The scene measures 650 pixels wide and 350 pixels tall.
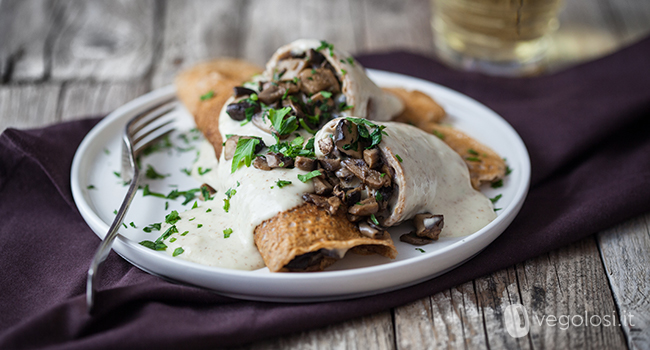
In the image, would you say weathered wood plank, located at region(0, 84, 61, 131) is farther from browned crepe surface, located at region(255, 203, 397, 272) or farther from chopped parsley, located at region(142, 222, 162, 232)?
browned crepe surface, located at region(255, 203, 397, 272)

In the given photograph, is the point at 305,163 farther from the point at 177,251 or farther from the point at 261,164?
the point at 177,251

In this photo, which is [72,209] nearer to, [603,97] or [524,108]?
[524,108]

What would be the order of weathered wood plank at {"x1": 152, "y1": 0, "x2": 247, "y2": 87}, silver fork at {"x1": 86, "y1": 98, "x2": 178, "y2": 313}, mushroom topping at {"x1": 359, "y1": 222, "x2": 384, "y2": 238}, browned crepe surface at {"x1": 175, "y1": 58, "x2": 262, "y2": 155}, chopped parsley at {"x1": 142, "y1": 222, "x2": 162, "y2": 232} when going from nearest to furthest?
mushroom topping at {"x1": 359, "y1": 222, "x2": 384, "y2": 238}
chopped parsley at {"x1": 142, "y1": 222, "x2": 162, "y2": 232}
silver fork at {"x1": 86, "y1": 98, "x2": 178, "y2": 313}
browned crepe surface at {"x1": 175, "y1": 58, "x2": 262, "y2": 155}
weathered wood plank at {"x1": 152, "y1": 0, "x2": 247, "y2": 87}

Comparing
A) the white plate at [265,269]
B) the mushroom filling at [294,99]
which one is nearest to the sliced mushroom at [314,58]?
the mushroom filling at [294,99]

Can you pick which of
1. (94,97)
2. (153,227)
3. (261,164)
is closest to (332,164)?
(261,164)

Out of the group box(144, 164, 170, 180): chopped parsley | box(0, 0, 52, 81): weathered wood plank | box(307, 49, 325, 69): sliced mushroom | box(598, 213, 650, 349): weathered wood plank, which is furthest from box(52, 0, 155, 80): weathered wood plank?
box(598, 213, 650, 349): weathered wood plank
